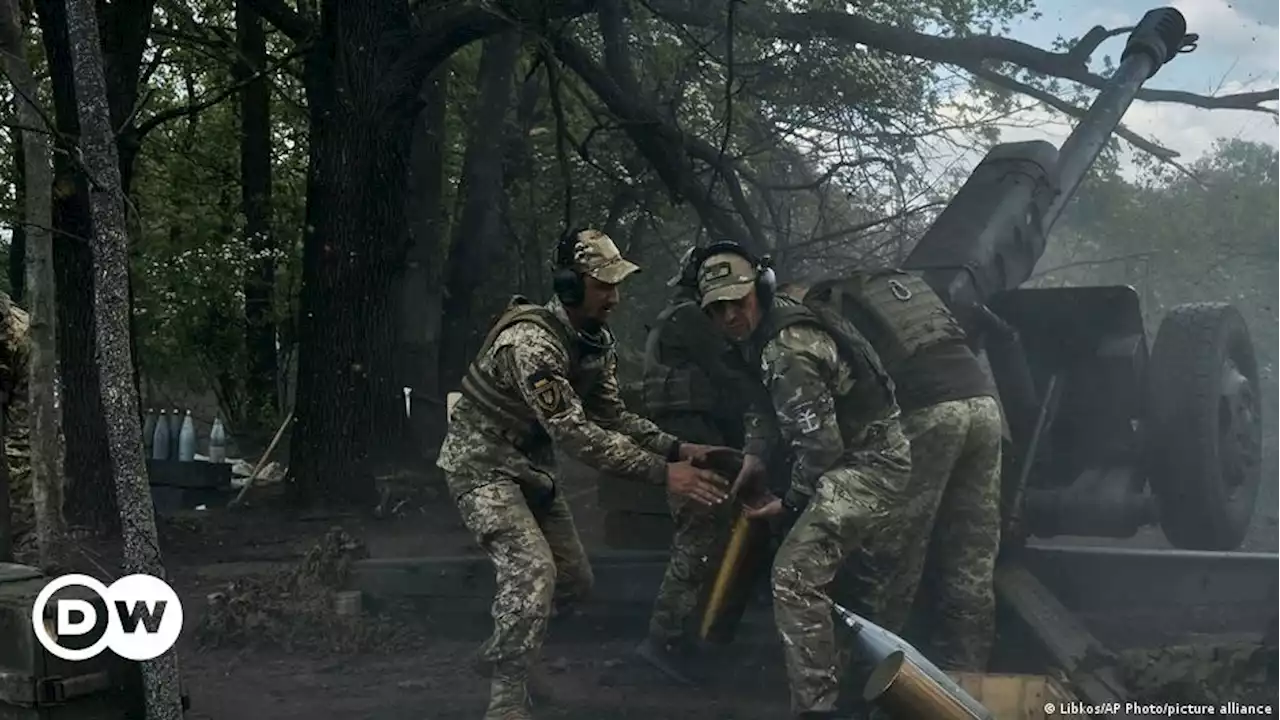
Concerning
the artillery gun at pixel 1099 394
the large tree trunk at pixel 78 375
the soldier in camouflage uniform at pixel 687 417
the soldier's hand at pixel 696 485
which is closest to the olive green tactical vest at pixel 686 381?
the soldier in camouflage uniform at pixel 687 417

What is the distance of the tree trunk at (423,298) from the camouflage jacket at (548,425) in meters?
5.96

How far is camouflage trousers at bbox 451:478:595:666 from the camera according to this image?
5.37 metres

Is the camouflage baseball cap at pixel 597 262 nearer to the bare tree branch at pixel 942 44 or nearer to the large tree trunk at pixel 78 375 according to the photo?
the bare tree branch at pixel 942 44

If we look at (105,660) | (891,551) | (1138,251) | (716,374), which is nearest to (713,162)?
(716,374)

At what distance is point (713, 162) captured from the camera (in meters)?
9.45

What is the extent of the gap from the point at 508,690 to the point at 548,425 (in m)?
0.99

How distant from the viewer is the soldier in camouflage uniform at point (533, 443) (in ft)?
17.6

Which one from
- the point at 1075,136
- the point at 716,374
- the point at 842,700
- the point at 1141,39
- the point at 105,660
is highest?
the point at 1141,39

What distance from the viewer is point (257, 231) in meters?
14.6

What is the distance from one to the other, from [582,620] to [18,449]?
2.90m

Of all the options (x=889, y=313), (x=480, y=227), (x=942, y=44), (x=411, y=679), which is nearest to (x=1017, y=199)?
(x=889, y=313)

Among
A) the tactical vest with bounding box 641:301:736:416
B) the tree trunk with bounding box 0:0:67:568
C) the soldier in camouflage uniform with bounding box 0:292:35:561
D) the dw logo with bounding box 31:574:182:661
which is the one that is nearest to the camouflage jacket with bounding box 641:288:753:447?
the tactical vest with bounding box 641:301:736:416

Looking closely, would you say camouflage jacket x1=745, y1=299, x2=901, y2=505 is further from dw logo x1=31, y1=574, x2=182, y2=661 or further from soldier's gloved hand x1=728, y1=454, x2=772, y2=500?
dw logo x1=31, y1=574, x2=182, y2=661

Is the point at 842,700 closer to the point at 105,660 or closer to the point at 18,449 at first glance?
the point at 105,660
